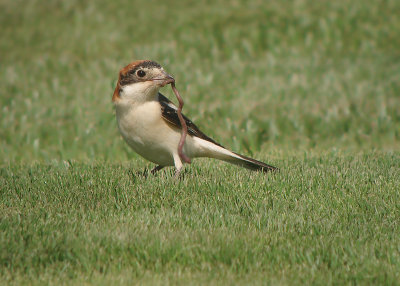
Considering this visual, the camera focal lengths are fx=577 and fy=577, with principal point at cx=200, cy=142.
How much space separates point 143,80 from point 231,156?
61.5 inches

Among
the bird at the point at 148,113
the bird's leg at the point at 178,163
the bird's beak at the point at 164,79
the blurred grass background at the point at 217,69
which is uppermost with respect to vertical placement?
the blurred grass background at the point at 217,69

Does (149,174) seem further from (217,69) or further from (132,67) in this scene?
(217,69)

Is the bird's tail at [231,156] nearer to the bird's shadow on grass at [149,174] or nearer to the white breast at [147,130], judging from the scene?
the bird's shadow on grass at [149,174]

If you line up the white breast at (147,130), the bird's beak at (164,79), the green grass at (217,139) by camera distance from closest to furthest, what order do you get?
the green grass at (217,139) → the bird's beak at (164,79) → the white breast at (147,130)

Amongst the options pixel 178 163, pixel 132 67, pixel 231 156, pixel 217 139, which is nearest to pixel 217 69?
pixel 217 139

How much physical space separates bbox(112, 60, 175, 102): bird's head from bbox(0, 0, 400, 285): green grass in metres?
1.05

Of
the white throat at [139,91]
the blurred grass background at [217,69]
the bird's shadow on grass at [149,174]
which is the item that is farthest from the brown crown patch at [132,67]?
the blurred grass background at [217,69]

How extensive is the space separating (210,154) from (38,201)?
2376 mm

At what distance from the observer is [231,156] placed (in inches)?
296

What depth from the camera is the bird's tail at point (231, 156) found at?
746 centimetres

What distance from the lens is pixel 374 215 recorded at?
5.98 m

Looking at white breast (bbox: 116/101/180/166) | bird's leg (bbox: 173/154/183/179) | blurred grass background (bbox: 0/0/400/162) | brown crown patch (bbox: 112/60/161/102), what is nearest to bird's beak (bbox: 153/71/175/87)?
brown crown patch (bbox: 112/60/161/102)

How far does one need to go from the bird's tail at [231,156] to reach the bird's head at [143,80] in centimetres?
110

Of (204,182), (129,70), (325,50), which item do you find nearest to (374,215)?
(204,182)
